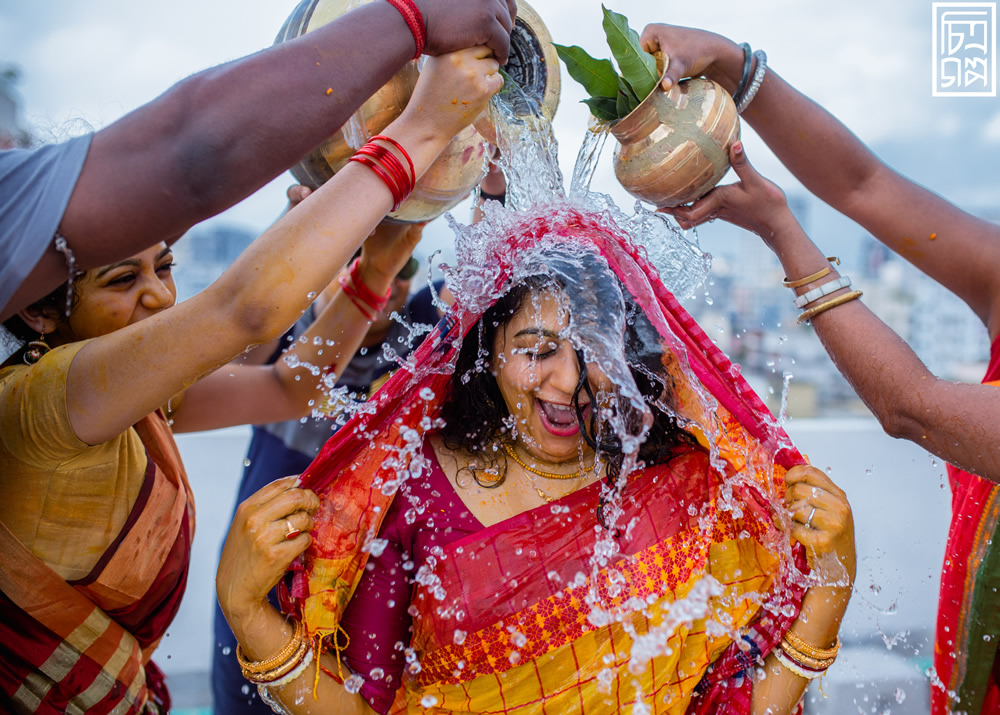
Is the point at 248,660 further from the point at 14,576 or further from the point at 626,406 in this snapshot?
the point at 626,406

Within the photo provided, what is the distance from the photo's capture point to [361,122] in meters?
1.64

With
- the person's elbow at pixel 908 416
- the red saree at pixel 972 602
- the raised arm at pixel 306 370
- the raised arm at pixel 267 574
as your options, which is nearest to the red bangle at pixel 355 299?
the raised arm at pixel 306 370

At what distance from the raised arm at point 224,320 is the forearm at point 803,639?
49.7 inches

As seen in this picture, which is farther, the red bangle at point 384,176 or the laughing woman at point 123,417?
the red bangle at point 384,176

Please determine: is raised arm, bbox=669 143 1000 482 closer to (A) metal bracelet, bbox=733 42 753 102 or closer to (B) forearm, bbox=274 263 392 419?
(A) metal bracelet, bbox=733 42 753 102

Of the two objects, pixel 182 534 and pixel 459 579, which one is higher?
pixel 182 534

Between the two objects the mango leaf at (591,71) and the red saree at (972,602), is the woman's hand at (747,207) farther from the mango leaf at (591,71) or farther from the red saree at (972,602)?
the red saree at (972,602)

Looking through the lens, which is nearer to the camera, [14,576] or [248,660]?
[14,576]

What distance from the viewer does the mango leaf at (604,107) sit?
1.77m

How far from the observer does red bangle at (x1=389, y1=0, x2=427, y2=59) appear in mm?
1356

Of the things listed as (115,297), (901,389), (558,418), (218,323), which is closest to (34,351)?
(115,297)

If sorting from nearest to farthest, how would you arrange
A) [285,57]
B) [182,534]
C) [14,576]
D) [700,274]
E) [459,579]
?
[285,57], [14,576], [459,579], [182,534], [700,274]

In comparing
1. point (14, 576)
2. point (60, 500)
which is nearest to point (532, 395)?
point (60, 500)

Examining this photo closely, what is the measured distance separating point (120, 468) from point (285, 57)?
928mm
